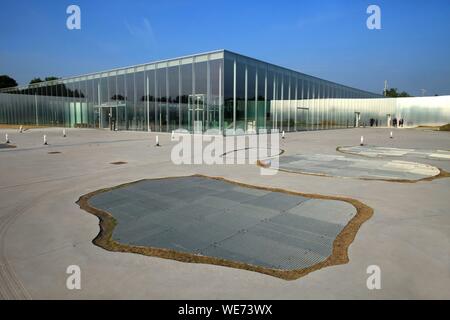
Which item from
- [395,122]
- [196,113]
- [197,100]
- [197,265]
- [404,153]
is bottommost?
[197,265]

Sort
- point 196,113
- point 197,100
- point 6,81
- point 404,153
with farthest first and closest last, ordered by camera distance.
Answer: point 6,81 → point 196,113 → point 197,100 → point 404,153

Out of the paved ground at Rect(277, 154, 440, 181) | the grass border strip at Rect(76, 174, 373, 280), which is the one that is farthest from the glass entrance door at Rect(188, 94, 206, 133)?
the grass border strip at Rect(76, 174, 373, 280)

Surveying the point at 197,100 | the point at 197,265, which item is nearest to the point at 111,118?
the point at 197,100

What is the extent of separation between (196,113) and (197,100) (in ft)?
4.44

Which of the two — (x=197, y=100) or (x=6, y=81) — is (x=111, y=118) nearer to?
(x=197, y=100)

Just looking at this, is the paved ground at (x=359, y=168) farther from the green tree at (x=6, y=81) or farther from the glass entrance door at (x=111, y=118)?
the green tree at (x=6, y=81)

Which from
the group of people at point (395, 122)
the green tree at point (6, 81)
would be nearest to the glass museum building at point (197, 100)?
the group of people at point (395, 122)

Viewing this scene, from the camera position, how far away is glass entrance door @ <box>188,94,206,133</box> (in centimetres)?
3284

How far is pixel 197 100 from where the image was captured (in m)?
33.2

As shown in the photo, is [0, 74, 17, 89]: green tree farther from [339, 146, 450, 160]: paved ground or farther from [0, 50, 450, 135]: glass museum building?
[339, 146, 450, 160]: paved ground

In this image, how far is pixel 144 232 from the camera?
567 cm

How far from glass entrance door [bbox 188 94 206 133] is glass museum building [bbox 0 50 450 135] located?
0.34 ft
